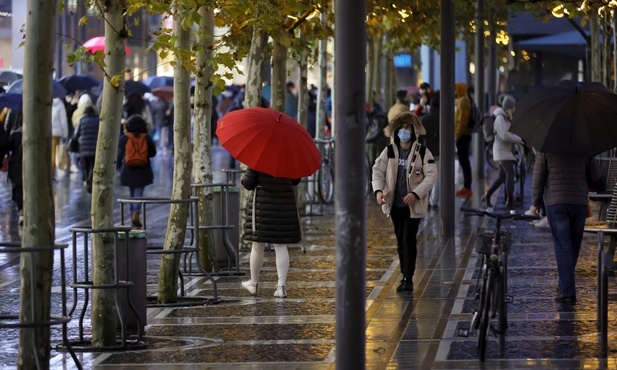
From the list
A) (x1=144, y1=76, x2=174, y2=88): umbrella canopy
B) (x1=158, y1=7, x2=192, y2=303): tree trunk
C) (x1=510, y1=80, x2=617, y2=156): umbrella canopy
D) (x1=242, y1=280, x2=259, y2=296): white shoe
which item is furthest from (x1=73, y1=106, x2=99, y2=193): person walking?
(x1=144, y1=76, x2=174, y2=88): umbrella canopy

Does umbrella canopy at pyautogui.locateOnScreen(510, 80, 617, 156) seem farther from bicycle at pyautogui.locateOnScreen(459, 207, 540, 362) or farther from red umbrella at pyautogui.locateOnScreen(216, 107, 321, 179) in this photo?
bicycle at pyautogui.locateOnScreen(459, 207, 540, 362)

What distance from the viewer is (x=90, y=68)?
54.0 metres

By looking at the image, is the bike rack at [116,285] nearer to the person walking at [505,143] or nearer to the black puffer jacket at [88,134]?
the person walking at [505,143]

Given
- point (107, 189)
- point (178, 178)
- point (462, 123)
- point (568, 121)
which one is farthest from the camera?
point (462, 123)

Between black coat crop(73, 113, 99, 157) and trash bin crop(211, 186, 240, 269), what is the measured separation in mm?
12356

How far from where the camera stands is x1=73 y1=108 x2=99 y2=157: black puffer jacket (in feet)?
93.4

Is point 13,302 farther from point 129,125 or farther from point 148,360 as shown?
point 129,125

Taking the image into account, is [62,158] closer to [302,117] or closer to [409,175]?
[302,117]

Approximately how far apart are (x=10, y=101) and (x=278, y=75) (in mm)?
6825

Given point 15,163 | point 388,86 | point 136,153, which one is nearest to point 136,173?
point 136,153

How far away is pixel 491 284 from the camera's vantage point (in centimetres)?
1024

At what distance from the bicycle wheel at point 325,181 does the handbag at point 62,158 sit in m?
10.3

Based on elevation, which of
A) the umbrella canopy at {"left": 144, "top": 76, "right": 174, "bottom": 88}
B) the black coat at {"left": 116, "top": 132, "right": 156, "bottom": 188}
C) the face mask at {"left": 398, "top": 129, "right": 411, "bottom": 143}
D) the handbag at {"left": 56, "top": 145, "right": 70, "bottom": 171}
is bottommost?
the black coat at {"left": 116, "top": 132, "right": 156, "bottom": 188}

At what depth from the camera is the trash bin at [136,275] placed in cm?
1152
